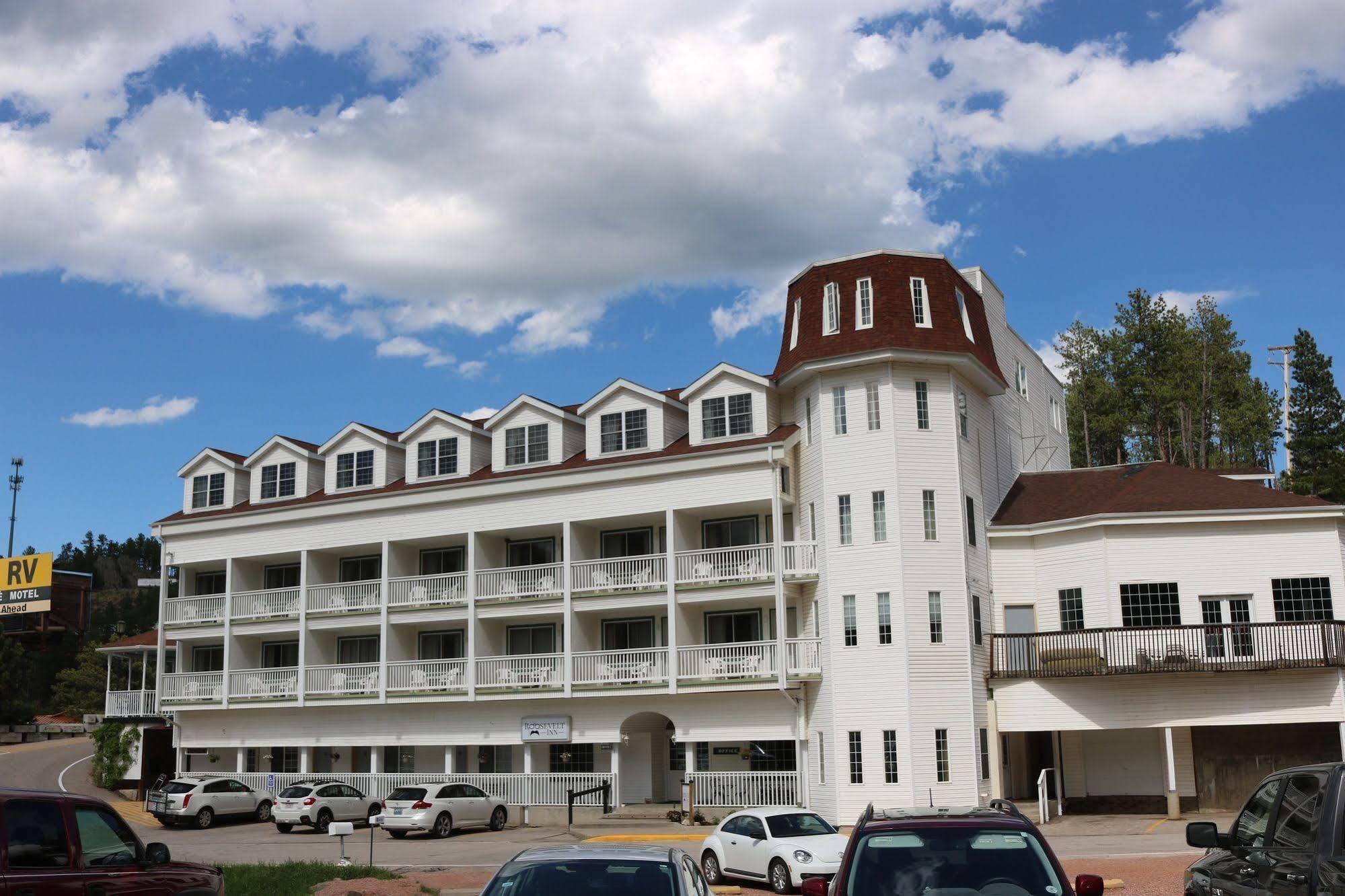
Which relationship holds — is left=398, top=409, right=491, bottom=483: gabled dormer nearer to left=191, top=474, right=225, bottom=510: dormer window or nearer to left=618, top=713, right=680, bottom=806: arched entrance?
left=191, top=474, right=225, bottom=510: dormer window

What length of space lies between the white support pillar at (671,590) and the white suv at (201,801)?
12.7 m

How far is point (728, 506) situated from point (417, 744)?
1397 cm

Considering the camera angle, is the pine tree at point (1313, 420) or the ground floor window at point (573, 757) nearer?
the ground floor window at point (573, 757)

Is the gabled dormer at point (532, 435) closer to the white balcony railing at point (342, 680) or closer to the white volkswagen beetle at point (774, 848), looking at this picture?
the white balcony railing at point (342, 680)

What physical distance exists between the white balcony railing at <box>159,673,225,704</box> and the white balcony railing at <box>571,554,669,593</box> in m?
15.3

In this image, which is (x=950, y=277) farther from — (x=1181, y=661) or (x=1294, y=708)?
(x=1294, y=708)

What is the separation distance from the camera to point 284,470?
49.2 meters

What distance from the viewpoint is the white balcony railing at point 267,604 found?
1839 inches

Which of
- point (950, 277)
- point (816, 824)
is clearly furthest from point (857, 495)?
point (816, 824)

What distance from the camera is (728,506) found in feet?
133

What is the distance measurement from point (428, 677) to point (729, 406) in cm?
1371

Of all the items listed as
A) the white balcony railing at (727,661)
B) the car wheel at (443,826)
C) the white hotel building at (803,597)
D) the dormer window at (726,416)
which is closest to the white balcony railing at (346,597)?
the white hotel building at (803,597)

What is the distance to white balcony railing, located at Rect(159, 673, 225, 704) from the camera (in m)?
47.1

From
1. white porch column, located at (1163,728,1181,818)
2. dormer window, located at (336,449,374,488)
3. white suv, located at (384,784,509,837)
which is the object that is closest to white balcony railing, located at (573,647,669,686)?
white suv, located at (384,784,509,837)
